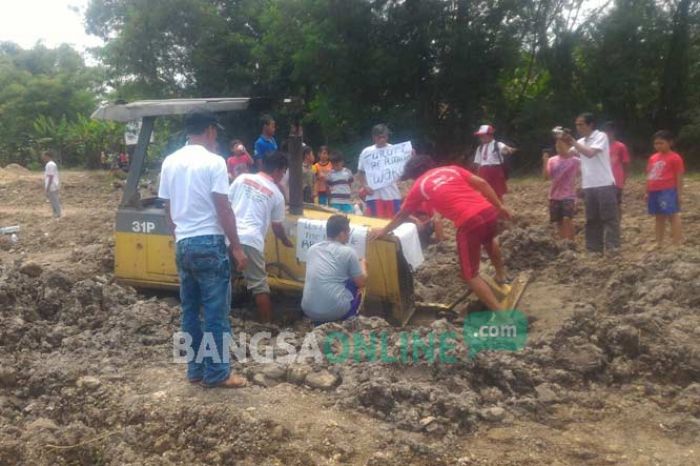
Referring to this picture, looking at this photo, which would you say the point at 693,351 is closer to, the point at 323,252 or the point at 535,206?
the point at 323,252

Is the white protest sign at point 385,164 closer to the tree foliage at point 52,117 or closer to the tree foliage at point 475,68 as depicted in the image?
the tree foliage at point 475,68

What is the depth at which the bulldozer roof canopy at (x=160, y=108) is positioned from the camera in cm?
652

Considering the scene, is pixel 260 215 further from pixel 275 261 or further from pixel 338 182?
pixel 338 182

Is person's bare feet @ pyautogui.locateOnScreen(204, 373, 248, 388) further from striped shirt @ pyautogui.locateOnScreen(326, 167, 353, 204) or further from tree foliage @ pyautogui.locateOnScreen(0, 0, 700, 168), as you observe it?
tree foliage @ pyautogui.locateOnScreen(0, 0, 700, 168)

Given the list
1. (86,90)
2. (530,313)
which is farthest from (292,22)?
(86,90)

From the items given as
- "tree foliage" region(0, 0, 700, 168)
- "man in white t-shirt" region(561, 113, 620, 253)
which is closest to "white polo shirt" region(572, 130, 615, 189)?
"man in white t-shirt" region(561, 113, 620, 253)

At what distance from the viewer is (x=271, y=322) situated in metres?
6.56

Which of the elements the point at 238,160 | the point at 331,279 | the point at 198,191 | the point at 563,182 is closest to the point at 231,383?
the point at 198,191

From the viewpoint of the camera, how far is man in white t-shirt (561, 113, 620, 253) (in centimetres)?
820

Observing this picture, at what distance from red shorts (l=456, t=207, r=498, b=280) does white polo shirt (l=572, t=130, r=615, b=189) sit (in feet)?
8.26

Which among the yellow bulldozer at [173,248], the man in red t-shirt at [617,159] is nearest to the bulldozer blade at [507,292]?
the yellow bulldozer at [173,248]

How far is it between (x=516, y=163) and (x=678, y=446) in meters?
15.6

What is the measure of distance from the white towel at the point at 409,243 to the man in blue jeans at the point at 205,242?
1.85 m

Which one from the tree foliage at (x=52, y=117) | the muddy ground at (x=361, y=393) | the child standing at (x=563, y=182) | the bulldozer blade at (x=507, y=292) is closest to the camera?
the muddy ground at (x=361, y=393)
